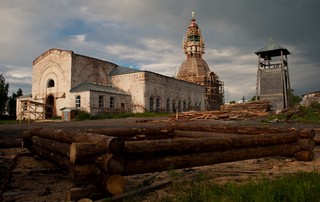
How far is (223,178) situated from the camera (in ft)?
16.6

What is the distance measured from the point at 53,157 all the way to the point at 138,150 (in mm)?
2475

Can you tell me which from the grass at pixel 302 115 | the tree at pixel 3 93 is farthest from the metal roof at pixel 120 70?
the grass at pixel 302 115

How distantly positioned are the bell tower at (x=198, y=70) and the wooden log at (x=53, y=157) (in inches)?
1844

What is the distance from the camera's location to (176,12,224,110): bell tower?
2121 inches

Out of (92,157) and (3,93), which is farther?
(3,93)

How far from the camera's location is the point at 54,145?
570 centimetres

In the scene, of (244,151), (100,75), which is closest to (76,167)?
(244,151)

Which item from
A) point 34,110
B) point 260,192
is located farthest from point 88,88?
point 260,192

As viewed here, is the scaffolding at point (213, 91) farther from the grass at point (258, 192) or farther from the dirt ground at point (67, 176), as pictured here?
the grass at point (258, 192)

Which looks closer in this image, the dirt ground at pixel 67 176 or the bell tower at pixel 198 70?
the dirt ground at pixel 67 176

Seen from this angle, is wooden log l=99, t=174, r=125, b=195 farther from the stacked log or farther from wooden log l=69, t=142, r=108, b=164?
wooden log l=69, t=142, r=108, b=164

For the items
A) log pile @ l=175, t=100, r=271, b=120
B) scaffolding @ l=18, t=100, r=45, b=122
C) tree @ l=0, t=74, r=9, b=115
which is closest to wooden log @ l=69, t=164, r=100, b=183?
log pile @ l=175, t=100, r=271, b=120

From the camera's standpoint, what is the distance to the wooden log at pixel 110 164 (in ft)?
12.8

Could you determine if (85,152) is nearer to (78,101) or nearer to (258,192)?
(258,192)
